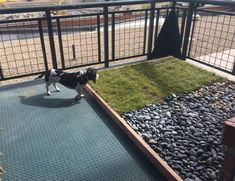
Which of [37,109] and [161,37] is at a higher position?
[161,37]

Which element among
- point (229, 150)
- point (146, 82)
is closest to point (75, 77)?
point (146, 82)

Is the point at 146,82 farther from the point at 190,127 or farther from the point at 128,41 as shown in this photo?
the point at 128,41

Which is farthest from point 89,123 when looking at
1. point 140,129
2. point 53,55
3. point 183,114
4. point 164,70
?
point 164,70

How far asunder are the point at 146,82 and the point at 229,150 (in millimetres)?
2471

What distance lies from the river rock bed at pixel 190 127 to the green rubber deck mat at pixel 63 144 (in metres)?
0.23

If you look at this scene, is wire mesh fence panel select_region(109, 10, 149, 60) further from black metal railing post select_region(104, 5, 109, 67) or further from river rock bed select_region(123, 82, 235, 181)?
river rock bed select_region(123, 82, 235, 181)

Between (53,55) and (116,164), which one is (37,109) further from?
(116,164)

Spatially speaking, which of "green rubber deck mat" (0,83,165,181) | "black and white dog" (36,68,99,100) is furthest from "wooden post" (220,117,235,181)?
"black and white dog" (36,68,99,100)

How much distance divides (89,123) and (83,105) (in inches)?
16.8

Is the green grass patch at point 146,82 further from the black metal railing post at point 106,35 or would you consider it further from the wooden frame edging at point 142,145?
the black metal railing post at point 106,35

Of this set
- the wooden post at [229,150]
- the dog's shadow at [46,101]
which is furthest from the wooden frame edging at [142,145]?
the wooden post at [229,150]

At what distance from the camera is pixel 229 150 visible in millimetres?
1321

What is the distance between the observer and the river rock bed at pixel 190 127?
2.25 meters

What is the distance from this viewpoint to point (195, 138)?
2576 mm
